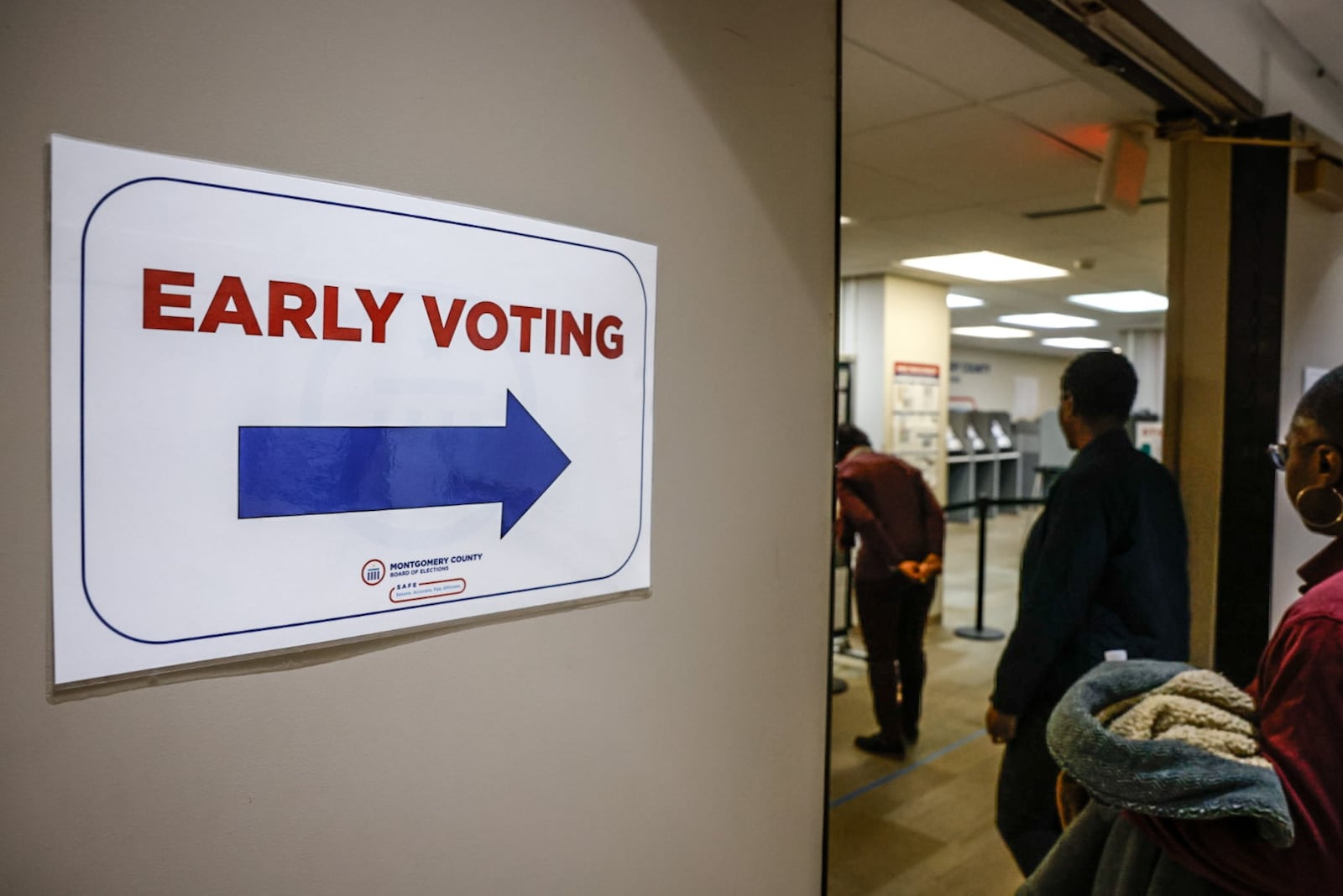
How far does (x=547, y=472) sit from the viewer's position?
0.90 metres

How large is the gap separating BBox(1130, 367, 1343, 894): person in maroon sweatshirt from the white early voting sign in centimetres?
73

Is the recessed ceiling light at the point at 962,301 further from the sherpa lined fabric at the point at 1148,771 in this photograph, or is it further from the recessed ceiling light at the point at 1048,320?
the sherpa lined fabric at the point at 1148,771

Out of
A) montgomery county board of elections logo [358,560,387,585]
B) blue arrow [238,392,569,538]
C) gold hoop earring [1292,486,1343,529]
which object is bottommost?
montgomery county board of elections logo [358,560,387,585]

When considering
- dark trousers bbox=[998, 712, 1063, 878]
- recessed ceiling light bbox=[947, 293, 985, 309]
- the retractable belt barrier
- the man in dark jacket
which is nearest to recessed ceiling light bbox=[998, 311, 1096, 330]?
recessed ceiling light bbox=[947, 293, 985, 309]

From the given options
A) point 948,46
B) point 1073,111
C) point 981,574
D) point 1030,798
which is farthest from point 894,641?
point 948,46

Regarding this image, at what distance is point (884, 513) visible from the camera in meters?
3.48

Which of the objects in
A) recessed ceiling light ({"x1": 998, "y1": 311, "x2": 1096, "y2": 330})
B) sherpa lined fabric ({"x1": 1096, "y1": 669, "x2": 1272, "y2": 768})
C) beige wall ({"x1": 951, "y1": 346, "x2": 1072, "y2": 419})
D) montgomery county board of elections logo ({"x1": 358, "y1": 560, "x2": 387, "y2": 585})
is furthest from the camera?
beige wall ({"x1": 951, "y1": 346, "x2": 1072, "y2": 419})

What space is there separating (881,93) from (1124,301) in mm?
5907

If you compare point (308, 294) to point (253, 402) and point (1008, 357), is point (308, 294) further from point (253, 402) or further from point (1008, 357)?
point (1008, 357)

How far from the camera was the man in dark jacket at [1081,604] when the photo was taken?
183 cm

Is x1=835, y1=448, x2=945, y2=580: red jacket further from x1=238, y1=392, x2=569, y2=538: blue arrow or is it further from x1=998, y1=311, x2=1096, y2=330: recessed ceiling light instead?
x1=998, y1=311, x2=1096, y2=330: recessed ceiling light

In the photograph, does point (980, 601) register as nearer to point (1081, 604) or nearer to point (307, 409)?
point (1081, 604)

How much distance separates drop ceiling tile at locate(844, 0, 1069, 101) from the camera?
1915mm

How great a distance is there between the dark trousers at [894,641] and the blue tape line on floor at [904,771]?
0.15 m
